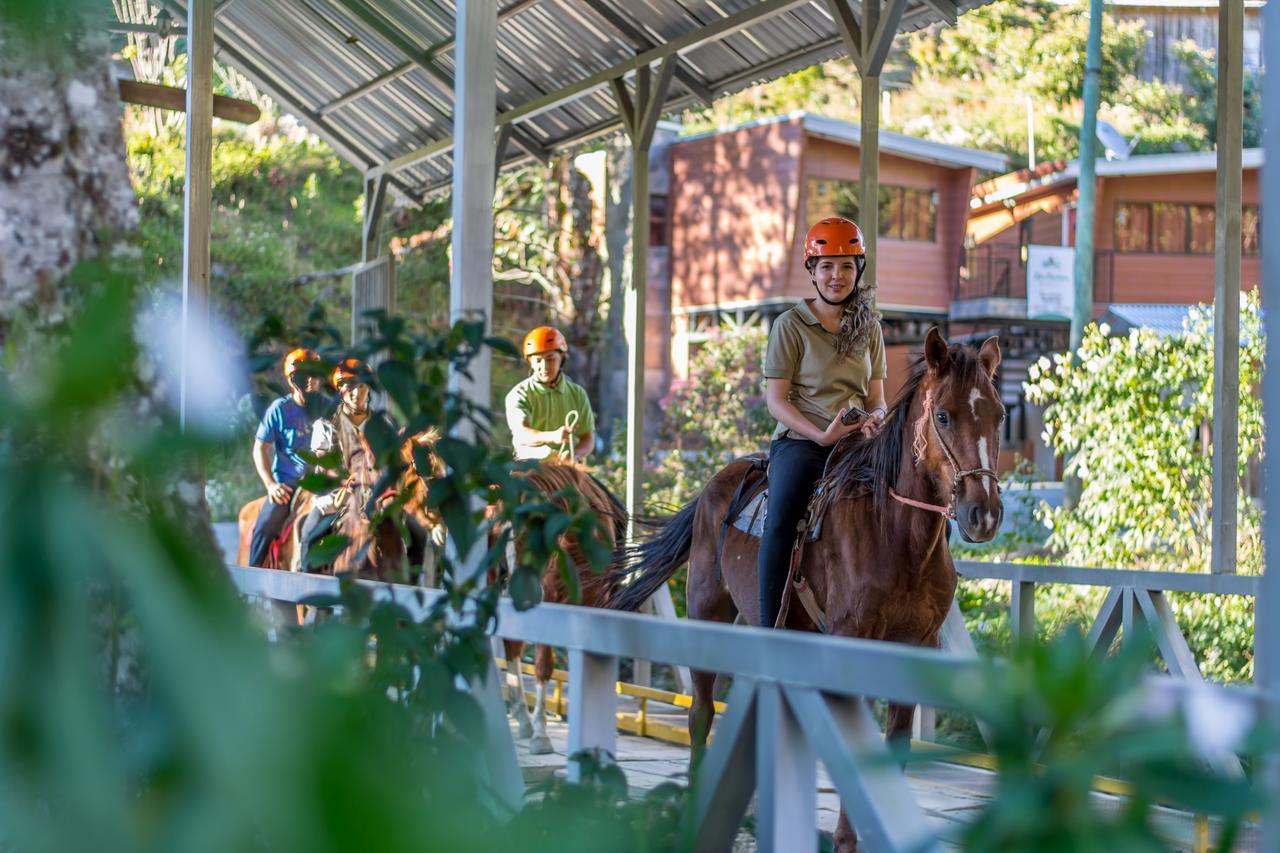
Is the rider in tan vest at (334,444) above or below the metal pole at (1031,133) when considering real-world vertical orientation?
below

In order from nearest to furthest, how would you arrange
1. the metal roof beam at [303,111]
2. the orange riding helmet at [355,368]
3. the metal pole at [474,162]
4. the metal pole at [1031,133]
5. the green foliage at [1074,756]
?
1. the green foliage at [1074,756]
2. the orange riding helmet at [355,368]
3. the metal pole at [474,162]
4. the metal roof beam at [303,111]
5. the metal pole at [1031,133]

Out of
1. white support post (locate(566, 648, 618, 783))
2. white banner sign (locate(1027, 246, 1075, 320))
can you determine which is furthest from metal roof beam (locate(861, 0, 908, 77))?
white banner sign (locate(1027, 246, 1075, 320))

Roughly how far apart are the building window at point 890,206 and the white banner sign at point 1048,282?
11.6 feet

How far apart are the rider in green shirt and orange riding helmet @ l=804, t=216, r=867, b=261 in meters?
3.12

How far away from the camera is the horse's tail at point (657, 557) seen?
752 cm

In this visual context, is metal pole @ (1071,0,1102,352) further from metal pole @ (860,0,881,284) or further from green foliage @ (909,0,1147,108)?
metal pole @ (860,0,881,284)

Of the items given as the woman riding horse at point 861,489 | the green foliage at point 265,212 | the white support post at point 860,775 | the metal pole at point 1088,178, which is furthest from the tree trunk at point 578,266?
the white support post at point 860,775

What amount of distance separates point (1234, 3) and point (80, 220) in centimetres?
622

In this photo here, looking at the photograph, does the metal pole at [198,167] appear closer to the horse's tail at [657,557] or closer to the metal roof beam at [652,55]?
the horse's tail at [657,557]

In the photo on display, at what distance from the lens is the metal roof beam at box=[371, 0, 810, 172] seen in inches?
345

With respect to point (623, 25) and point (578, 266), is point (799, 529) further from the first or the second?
point (578, 266)

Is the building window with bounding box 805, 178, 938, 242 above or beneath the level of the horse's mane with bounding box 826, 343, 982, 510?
above

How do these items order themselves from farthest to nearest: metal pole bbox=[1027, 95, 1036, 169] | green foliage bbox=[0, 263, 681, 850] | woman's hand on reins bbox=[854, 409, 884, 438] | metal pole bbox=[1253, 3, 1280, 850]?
metal pole bbox=[1027, 95, 1036, 169] < woman's hand on reins bbox=[854, 409, 884, 438] < metal pole bbox=[1253, 3, 1280, 850] < green foliage bbox=[0, 263, 681, 850]

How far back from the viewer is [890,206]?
113 ft
